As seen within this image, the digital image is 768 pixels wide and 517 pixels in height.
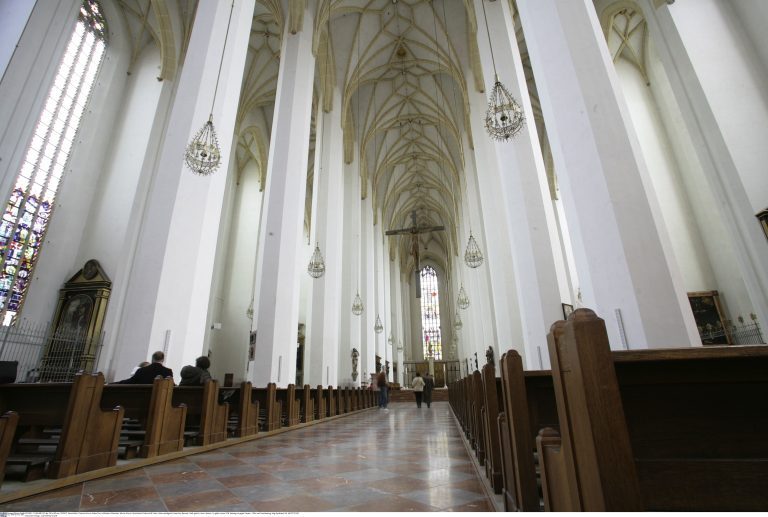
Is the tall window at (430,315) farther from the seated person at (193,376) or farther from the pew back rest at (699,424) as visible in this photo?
the pew back rest at (699,424)

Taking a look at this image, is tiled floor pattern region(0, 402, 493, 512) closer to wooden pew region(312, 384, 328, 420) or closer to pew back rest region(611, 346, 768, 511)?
pew back rest region(611, 346, 768, 511)

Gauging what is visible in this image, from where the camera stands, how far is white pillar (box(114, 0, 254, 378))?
17.3 ft

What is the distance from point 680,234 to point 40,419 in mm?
13625

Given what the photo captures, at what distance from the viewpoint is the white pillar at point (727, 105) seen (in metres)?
6.34

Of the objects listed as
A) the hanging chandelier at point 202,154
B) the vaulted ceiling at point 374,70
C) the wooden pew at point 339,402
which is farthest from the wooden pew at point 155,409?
the vaulted ceiling at point 374,70

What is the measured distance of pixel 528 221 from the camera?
6.63 meters

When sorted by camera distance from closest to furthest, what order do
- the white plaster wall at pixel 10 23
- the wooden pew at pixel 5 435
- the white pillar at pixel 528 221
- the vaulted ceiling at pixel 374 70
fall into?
the wooden pew at pixel 5 435
the white pillar at pixel 528 221
the white plaster wall at pixel 10 23
the vaulted ceiling at pixel 374 70

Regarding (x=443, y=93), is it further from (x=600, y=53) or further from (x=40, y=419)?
(x=40, y=419)

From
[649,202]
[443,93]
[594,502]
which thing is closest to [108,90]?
[443,93]

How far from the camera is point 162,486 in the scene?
2.42m

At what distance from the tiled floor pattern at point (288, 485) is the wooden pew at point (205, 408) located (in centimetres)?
26

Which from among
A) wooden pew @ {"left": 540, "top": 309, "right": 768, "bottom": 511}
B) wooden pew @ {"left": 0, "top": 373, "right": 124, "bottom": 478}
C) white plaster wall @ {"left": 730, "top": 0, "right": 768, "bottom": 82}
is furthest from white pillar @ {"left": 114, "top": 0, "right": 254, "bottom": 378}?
white plaster wall @ {"left": 730, "top": 0, "right": 768, "bottom": 82}

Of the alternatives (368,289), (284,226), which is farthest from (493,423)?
(368,289)

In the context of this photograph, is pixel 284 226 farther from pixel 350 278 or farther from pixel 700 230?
pixel 700 230
